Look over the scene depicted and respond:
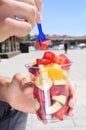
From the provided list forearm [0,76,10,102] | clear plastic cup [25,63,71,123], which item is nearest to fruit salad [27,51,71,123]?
clear plastic cup [25,63,71,123]

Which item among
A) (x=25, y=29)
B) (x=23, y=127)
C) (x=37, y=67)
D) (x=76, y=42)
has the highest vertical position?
(x=25, y=29)

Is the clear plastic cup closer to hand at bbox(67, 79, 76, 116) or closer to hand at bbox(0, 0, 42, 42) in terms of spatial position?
hand at bbox(67, 79, 76, 116)

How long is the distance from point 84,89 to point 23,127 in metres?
6.75

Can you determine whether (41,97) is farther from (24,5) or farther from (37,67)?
(24,5)

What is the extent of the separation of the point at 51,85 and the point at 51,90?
0.02m

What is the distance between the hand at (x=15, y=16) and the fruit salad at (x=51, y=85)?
18cm

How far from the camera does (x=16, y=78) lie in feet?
5.08

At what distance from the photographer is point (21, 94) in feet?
5.11

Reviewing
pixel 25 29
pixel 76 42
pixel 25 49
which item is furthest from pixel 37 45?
pixel 76 42

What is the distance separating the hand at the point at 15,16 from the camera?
1212 millimetres

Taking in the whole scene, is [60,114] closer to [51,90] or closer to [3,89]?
[51,90]

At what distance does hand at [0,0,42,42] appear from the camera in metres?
1.21

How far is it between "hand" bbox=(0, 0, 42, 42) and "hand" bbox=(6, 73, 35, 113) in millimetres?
291

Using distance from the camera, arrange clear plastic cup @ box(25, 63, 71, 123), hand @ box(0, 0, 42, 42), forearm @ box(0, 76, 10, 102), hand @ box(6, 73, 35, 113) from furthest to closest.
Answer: forearm @ box(0, 76, 10, 102)
hand @ box(6, 73, 35, 113)
clear plastic cup @ box(25, 63, 71, 123)
hand @ box(0, 0, 42, 42)
